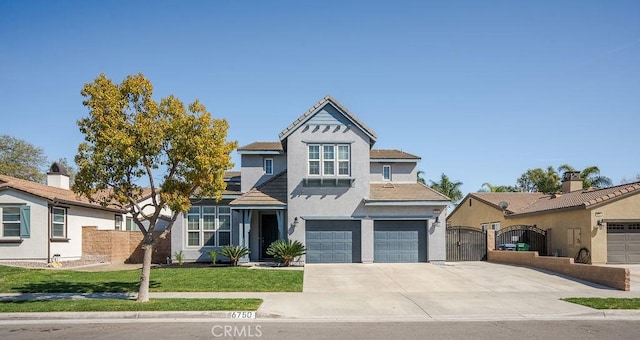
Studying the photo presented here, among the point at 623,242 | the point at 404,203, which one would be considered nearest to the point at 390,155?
the point at 404,203

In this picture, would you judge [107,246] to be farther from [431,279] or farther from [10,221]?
[431,279]

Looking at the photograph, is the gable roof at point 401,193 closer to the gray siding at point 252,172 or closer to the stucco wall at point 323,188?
the stucco wall at point 323,188

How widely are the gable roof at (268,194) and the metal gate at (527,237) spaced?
11863 millimetres

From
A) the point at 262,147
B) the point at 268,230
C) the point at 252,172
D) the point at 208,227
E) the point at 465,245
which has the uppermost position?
the point at 262,147

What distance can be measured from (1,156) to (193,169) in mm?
44464

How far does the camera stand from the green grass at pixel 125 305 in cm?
1321

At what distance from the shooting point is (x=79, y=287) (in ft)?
56.9

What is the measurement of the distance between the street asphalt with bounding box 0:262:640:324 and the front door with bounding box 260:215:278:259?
5.29 meters

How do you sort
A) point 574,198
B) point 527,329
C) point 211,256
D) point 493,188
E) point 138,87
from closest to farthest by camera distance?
point 527,329
point 138,87
point 211,256
point 574,198
point 493,188

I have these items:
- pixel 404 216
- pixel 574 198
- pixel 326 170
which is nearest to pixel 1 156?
pixel 326 170

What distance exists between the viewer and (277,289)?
16.9 m

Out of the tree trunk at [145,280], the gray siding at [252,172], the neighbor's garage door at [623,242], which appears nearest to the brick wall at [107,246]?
the gray siding at [252,172]

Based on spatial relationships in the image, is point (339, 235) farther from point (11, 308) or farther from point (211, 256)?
point (11, 308)

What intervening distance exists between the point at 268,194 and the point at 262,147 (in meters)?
4.02
